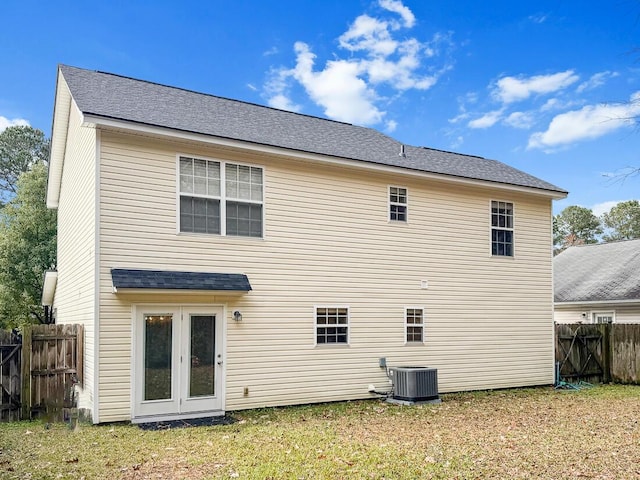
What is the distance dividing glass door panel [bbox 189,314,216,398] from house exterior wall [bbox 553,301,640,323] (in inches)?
570

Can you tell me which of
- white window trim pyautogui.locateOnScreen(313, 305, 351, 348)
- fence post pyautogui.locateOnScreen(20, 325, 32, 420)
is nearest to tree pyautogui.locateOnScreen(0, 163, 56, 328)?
fence post pyautogui.locateOnScreen(20, 325, 32, 420)

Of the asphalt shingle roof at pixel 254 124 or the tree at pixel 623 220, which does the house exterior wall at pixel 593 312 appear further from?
the tree at pixel 623 220

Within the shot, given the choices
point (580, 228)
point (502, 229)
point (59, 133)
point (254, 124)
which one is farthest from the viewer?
point (580, 228)

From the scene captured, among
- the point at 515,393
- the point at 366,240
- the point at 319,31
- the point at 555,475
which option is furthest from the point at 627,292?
the point at 555,475

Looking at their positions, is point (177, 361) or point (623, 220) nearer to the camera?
point (177, 361)

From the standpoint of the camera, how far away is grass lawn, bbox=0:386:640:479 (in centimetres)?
595

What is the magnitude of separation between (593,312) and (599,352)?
16.6 feet

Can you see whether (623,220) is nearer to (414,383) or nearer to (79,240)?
(414,383)

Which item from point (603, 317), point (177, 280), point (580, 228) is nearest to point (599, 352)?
point (603, 317)

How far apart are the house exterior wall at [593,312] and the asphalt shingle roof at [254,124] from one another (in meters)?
6.91

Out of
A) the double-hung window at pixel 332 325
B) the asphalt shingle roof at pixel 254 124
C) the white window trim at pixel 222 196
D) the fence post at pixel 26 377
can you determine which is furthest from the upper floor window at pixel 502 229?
the fence post at pixel 26 377

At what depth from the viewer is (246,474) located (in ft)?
19.0

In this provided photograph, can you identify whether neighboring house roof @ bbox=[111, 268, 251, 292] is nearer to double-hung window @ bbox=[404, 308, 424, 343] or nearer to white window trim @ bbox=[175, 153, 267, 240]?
white window trim @ bbox=[175, 153, 267, 240]

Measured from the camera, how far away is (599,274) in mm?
20891
